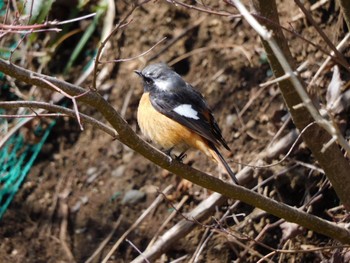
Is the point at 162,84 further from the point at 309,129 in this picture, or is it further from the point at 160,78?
the point at 309,129

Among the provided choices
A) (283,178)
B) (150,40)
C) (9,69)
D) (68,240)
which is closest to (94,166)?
(68,240)

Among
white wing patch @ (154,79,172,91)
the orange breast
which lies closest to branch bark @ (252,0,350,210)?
the orange breast

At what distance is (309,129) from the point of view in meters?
3.95

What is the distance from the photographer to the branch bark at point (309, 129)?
3.58 metres

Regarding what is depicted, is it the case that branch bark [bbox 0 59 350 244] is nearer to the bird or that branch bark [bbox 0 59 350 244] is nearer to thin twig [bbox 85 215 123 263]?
the bird

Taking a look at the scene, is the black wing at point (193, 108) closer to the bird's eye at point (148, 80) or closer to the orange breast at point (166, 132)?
the orange breast at point (166, 132)

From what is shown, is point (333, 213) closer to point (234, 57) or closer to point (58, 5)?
point (234, 57)

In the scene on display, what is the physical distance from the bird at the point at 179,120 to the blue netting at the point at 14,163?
184 cm

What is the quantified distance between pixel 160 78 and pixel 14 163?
202cm

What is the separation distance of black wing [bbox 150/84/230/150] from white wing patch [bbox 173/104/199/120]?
18mm

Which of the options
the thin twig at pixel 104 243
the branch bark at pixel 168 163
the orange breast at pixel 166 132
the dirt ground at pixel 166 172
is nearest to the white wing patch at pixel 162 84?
the orange breast at pixel 166 132

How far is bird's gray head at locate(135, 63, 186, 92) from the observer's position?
15.3 feet

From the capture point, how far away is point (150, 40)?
6359 mm

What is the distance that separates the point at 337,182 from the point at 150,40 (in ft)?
9.38
